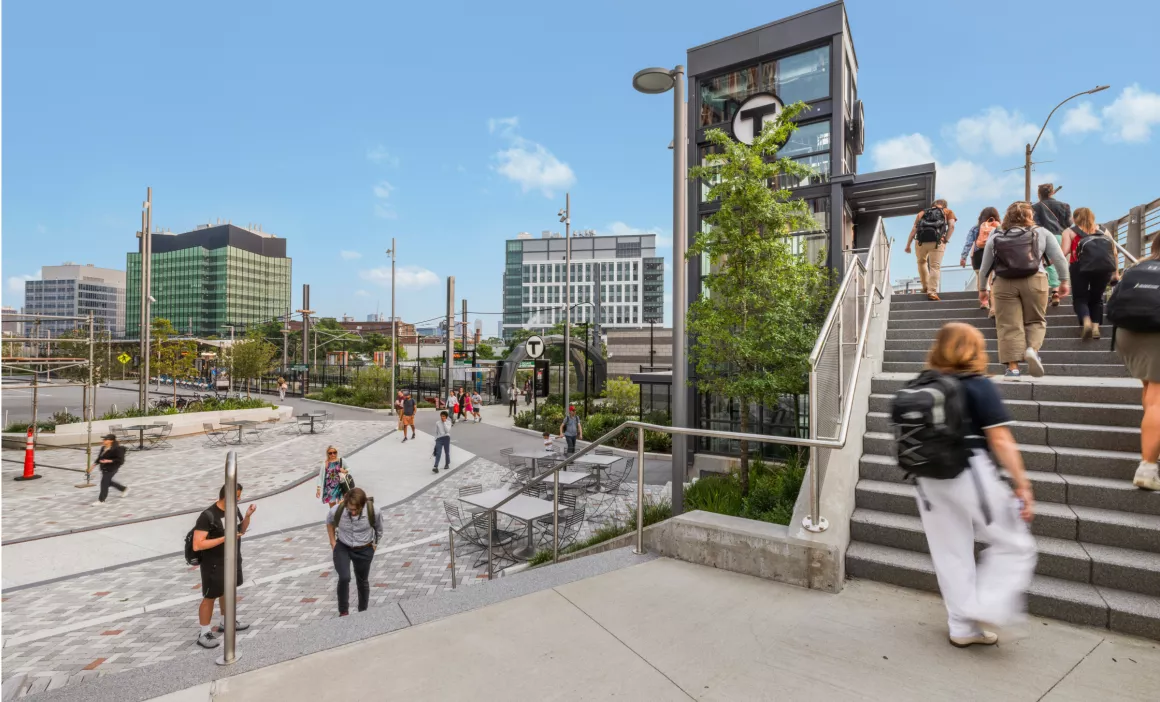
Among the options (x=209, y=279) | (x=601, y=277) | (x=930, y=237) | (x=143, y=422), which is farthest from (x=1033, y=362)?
(x=209, y=279)

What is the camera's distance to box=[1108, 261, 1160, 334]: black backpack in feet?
12.6

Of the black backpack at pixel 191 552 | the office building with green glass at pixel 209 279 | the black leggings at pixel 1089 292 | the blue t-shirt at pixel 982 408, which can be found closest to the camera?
the blue t-shirt at pixel 982 408

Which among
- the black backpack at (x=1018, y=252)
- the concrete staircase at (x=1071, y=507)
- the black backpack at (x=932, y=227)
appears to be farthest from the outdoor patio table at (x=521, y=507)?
the black backpack at (x=932, y=227)

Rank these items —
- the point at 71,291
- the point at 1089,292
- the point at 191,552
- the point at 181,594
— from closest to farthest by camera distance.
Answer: the point at 191,552, the point at 1089,292, the point at 181,594, the point at 71,291

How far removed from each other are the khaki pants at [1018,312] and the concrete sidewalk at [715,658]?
3495 mm

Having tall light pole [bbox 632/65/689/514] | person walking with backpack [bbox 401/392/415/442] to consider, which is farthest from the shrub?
person walking with backpack [bbox 401/392/415/442]

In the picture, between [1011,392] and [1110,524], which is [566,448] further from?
[1110,524]

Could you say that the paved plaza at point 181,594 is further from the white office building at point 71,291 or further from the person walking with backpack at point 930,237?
the white office building at point 71,291

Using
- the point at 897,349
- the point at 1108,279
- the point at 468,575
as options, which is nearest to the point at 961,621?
the point at 897,349

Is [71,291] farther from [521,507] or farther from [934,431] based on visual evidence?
[934,431]

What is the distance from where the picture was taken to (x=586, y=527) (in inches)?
413

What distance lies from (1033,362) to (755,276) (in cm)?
350

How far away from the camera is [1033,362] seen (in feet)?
18.9

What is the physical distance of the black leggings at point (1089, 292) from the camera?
6498mm
